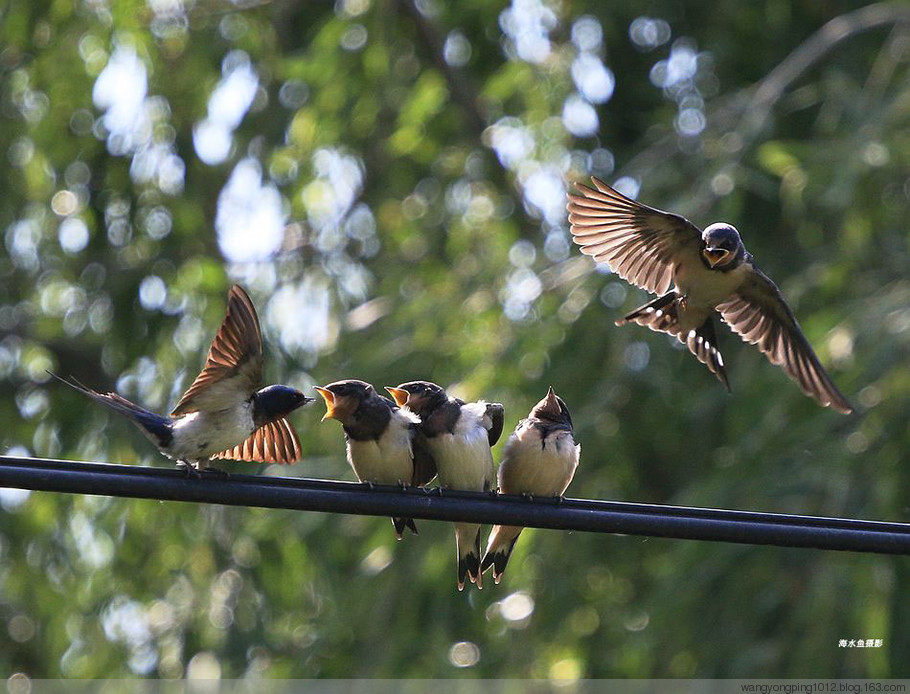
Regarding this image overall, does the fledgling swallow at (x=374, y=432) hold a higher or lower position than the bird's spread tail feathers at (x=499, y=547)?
higher

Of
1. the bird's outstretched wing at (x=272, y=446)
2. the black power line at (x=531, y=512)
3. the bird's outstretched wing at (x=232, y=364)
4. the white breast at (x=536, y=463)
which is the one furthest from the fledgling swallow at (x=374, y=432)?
the black power line at (x=531, y=512)

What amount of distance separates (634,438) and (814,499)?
129 cm

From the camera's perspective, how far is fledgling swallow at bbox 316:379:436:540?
4363 mm

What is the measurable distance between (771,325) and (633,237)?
0.75 meters

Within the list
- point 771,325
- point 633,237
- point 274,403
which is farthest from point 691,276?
point 274,403

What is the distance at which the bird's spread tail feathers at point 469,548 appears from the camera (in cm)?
470

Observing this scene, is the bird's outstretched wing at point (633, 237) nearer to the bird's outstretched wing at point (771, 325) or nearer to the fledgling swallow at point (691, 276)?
the fledgling swallow at point (691, 276)

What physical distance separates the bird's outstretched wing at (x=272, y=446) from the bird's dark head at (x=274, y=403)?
0.36 m

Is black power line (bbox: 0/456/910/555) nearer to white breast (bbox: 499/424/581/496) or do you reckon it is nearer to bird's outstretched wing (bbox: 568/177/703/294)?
white breast (bbox: 499/424/581/496)

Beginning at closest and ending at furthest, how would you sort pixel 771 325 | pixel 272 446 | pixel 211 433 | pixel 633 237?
pixel 211 433 < pixel 272 446 < pixel 633 237 < pixel 771 325

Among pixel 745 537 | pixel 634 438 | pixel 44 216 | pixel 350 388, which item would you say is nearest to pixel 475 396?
pixel 634 438

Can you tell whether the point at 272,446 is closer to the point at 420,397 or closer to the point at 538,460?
the point at 420,397

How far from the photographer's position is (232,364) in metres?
3.91

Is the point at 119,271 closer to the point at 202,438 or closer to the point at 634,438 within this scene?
the point at 634,438
